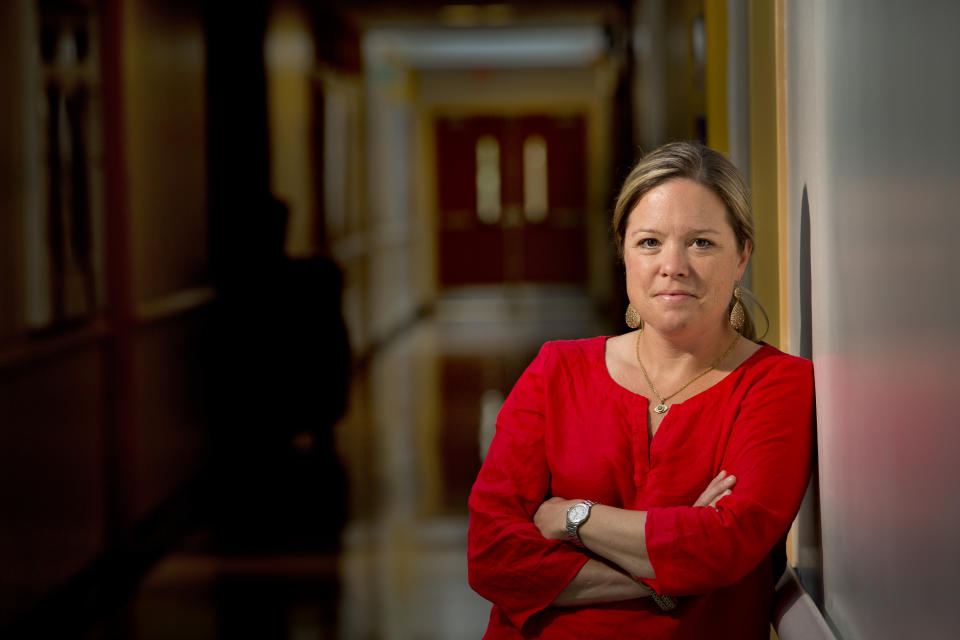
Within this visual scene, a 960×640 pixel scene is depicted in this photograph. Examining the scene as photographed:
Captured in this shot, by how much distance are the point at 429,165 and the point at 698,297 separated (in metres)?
16.1

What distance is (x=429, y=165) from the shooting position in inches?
697

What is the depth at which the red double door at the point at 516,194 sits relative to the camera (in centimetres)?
1769

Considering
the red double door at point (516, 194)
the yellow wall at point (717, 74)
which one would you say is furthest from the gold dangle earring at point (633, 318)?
the red double door at point (516, 194)

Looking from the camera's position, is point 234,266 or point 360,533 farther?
point 234,266

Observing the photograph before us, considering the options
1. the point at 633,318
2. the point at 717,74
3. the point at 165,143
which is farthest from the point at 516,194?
the point at 633,318

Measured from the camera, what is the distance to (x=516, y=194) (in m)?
17.8

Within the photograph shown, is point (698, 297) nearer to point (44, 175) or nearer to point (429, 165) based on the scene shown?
point (44, 175)

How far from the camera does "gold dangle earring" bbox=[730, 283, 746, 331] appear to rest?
1898mm

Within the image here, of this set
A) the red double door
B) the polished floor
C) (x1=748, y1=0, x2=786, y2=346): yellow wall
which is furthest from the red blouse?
the red double door

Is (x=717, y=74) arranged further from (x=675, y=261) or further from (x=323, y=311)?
(x=323, y=311)

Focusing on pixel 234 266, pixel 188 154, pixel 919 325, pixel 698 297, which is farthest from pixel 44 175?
pixel 919 325

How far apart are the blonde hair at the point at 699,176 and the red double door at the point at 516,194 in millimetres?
15965

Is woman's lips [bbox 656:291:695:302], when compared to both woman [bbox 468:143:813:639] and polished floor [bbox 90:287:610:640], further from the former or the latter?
polished floor [bbox 90:287:610:640]

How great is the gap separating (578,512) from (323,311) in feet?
17.1
